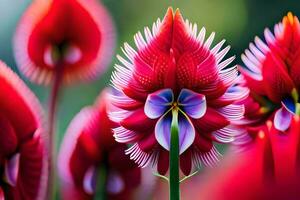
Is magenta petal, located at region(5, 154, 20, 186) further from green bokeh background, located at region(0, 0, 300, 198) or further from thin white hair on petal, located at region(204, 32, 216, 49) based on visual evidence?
thin white hair on petal, located at region(204, 32, 216, 49)

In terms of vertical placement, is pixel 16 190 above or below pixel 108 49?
below

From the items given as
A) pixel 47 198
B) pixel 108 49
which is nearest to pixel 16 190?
pixel 47 198

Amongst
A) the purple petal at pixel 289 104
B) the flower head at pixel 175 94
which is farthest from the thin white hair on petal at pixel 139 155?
the purple petal at pixel 289 104

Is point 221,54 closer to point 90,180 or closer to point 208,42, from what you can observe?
point 208,42

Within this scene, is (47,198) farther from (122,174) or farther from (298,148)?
(298,148)

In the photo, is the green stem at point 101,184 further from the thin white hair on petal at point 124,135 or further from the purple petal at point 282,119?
the purple petal at point 282,119

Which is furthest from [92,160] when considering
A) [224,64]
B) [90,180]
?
[224,64]
